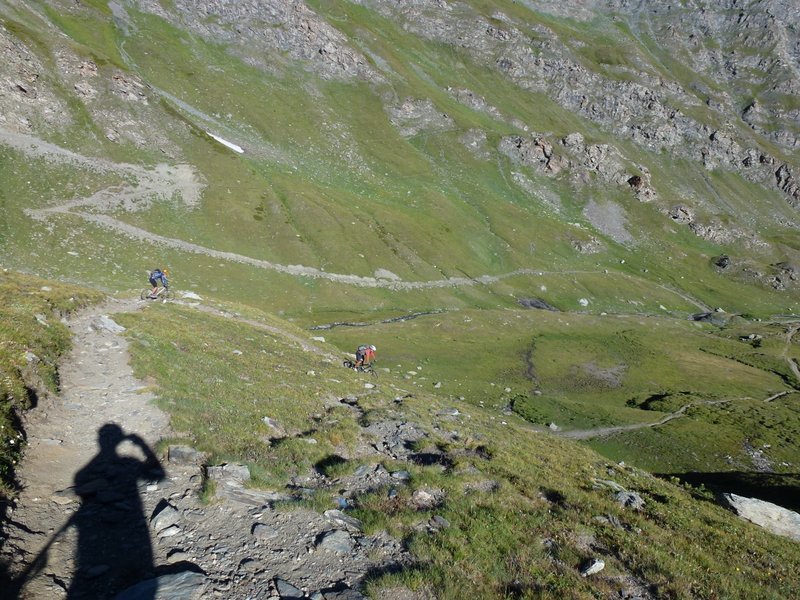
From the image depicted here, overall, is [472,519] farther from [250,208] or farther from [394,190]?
[394,190]

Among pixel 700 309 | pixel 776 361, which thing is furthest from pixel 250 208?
pixel 700 309

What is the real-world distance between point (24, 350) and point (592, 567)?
22099 millimetres

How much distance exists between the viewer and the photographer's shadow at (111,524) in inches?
366

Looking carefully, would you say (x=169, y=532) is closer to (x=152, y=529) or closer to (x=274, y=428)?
(x=152, y=529)

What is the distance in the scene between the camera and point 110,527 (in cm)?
1082

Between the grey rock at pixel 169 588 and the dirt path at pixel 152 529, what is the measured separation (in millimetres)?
23

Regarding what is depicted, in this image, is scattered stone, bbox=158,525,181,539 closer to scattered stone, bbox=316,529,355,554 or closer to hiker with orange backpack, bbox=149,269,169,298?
scattered stone, bbox=316,529,355,554

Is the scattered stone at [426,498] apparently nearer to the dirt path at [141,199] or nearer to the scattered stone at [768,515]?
the scattered stone at [768,515]

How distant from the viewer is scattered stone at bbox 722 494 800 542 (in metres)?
20.8

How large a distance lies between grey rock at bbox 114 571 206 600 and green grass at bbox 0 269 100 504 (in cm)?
431

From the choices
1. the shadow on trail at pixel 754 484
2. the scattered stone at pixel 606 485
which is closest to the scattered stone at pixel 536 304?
the shadow on trail at pixel 754 484

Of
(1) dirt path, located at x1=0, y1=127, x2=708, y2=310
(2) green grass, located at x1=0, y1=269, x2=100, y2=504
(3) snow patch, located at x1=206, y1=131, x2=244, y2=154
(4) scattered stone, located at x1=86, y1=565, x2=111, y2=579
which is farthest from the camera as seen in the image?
(3) snow patch, located at x1=206, y1=131, x2=244, y2=154

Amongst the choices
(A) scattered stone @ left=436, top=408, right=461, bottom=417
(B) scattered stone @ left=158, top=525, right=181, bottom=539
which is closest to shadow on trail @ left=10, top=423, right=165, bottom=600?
(B) scattered stone @ left=158, top=525, right=181, bottom=539

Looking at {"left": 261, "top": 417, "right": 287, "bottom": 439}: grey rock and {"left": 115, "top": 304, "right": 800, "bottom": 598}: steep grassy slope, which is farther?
{"left": 261, "top": 417, "right": 287, "bottom": 439}: grey rock
